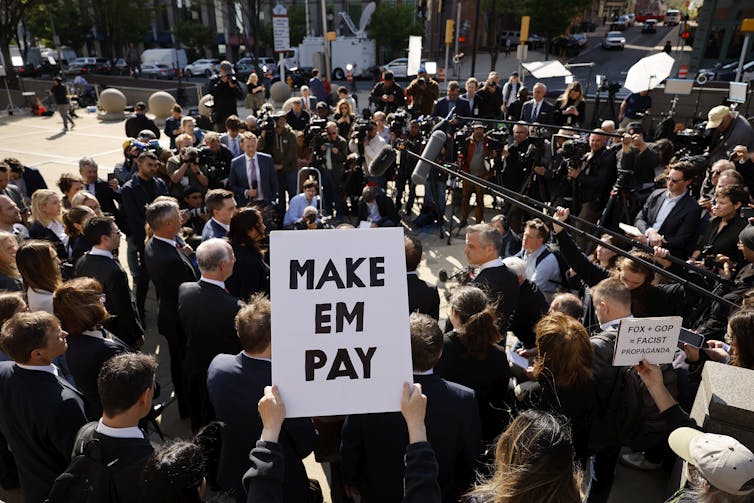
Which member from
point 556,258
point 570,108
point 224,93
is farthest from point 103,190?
point 570,108

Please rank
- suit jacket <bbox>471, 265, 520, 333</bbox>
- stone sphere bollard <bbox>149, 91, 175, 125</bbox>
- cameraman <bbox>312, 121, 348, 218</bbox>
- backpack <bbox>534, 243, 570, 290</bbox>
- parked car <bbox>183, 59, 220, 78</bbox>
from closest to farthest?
suit jacket <bbox>471, 265, 520, 333</bbox> < backpack <bbox>534, 243, 570, 290</bbox> < cameraman <bbox>312, 121, 348, 218</bbox> < stone sphere bollard <bbox>149, 91, 175, 125</bbox> < parked car <bbox>183, 59, 220, 78</bbox>

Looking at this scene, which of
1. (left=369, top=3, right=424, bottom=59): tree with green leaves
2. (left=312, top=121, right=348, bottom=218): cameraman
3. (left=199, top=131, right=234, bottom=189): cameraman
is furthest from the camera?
(left=369, top=3, right=424, bottom=59): tree with green leaves

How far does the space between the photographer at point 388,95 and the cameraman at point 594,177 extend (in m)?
5.73

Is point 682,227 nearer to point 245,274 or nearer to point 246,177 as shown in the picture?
point 245,274

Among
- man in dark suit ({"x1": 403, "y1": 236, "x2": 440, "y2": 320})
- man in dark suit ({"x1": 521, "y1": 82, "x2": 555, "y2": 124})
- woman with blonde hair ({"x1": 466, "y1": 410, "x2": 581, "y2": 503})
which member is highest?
man in dark suit ({"x1": 521, "y1": 82, "x2": 555, "y2": 124})

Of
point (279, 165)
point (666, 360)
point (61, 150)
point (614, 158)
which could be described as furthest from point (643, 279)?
point (61, 150)

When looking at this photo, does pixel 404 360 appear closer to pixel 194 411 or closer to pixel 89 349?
pixel 89 349

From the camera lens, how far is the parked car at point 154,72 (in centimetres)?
3663

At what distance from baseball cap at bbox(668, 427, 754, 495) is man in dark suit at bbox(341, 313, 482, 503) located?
0.90 m

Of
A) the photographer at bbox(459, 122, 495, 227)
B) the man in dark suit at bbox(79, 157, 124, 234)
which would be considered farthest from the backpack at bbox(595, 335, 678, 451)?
the man in dark suit at bbox(79, 157, 124, 234)

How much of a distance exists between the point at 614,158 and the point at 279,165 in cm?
500

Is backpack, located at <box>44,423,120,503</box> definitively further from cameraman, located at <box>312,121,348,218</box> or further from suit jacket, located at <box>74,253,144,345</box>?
cameraman, located at <box>312,121,348,218</box>

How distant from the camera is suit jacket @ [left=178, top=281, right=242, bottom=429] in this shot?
3.52 meters

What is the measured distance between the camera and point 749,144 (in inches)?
297
